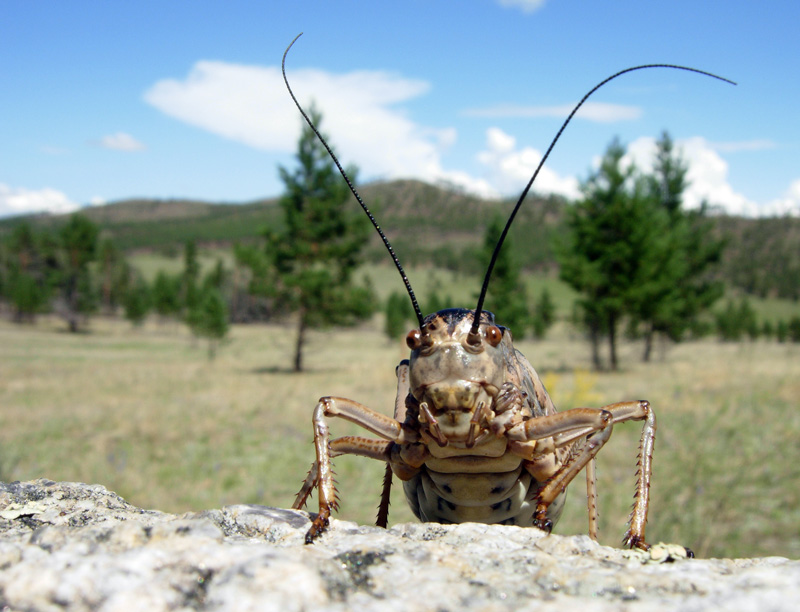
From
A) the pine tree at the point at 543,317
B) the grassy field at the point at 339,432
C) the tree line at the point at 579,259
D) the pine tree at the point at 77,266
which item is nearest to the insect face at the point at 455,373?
the grassy field at the point at 339,432

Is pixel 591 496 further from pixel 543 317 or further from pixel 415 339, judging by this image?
pixel 543 317

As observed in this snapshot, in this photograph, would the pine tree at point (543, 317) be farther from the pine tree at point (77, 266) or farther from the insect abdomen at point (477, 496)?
the insect abdomen at point (477, 496)

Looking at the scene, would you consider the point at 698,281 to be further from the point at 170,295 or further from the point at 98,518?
the point at 170,295

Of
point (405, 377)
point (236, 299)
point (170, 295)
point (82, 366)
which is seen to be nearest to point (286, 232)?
point (82, 366)

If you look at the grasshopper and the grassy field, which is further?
the grassy field

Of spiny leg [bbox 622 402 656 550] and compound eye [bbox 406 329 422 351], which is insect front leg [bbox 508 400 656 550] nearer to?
spiny leg [bbox 622 402 656 550]

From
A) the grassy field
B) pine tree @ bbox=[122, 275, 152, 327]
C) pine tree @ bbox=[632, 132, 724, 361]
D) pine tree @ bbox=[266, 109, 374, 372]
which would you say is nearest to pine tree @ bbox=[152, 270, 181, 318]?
pine tree @ bbox=[122, 275, 152, 327]

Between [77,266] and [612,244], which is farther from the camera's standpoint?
[77,266]

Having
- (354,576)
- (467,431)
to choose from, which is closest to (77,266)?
(467,431)
